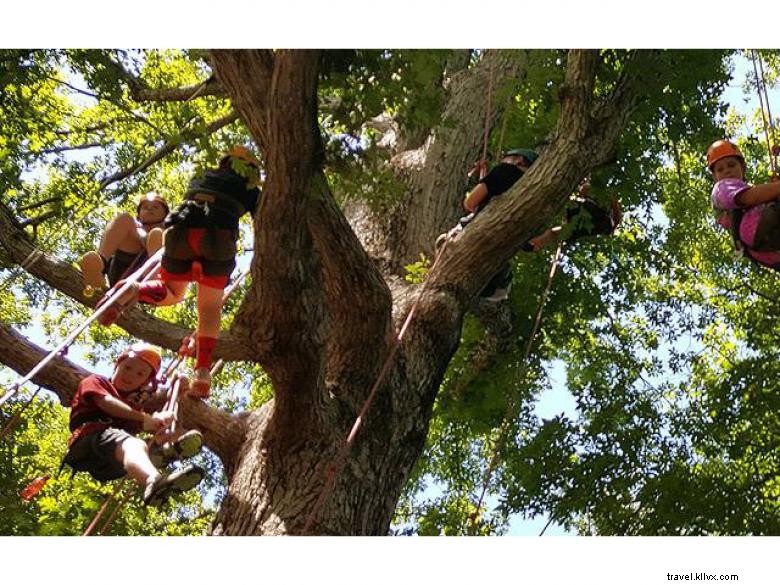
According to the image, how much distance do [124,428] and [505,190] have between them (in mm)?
3038

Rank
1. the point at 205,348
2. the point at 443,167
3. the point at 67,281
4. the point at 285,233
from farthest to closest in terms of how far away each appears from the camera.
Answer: the point at 443,167
the point at 67,281
the point at 205,348
the point at 285,233

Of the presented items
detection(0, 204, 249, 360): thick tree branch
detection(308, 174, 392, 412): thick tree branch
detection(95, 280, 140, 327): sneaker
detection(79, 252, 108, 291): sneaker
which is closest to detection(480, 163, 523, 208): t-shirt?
detection(308, 174, 392, 412): thick tree branch

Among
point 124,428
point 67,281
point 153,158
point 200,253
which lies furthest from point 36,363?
point 153,158

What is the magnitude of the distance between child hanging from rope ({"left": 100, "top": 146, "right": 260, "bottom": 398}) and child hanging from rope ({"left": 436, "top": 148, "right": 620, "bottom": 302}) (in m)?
1.60

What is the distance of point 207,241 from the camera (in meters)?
4.66

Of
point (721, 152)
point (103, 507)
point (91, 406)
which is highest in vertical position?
point (721, 152)

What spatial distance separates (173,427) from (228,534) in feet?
2.01

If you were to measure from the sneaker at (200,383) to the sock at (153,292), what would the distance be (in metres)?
1.05

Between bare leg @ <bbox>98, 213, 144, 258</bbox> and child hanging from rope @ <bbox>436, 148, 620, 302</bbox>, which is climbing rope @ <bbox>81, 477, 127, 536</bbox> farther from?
child hanging from rope @ <bbox>436, 148, 620, 302</bbox>

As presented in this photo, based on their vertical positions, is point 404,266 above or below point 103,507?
above

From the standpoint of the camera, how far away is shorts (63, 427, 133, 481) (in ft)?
15.0

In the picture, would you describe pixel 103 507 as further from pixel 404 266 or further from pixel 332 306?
pixel 404 266

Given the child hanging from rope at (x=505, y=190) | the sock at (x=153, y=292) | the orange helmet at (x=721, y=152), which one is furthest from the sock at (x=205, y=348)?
the orange helmet at (x=721, y=152)

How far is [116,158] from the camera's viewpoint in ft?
30.0
